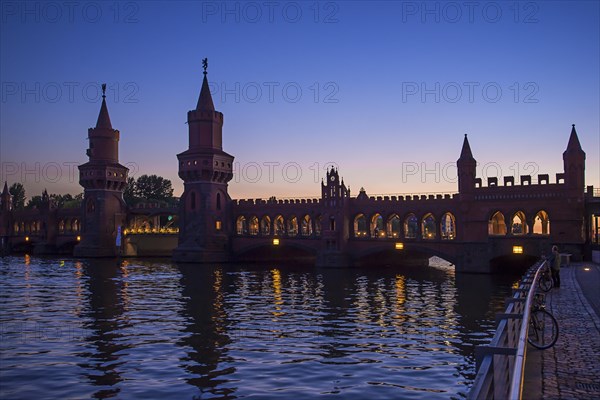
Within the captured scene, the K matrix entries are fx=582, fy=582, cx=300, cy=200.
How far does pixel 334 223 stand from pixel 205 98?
2522 centimetres

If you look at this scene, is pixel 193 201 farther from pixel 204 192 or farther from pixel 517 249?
pixel 517 249

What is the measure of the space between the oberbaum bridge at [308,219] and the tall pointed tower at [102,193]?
15 cm

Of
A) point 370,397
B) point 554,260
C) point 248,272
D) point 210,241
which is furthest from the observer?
point 210,241

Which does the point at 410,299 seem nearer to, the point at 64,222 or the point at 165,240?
the point at 165,240

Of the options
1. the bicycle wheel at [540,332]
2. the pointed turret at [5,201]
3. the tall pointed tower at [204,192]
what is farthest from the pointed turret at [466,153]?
the pointed turret at [5,201]

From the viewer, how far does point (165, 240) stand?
88500 millimetres

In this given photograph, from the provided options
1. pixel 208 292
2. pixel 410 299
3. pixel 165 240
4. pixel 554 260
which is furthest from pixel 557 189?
pixel 165 240

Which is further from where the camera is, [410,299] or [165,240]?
[165,240]

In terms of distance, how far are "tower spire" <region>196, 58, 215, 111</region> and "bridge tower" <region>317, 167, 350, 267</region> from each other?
66.1 feet

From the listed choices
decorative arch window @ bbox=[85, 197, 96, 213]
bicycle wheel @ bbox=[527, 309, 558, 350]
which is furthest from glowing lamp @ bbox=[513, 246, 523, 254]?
decorative arch window @ bbox=[85, 197, 96, 213]

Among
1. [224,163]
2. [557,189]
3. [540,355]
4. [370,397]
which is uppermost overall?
[224,163]

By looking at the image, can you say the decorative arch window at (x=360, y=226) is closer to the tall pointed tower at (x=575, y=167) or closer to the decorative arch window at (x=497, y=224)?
the decorative arch window at (x=497, y=224)

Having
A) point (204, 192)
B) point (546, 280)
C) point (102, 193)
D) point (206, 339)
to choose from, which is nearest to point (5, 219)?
point (102, 193)

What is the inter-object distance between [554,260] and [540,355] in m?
13.0
